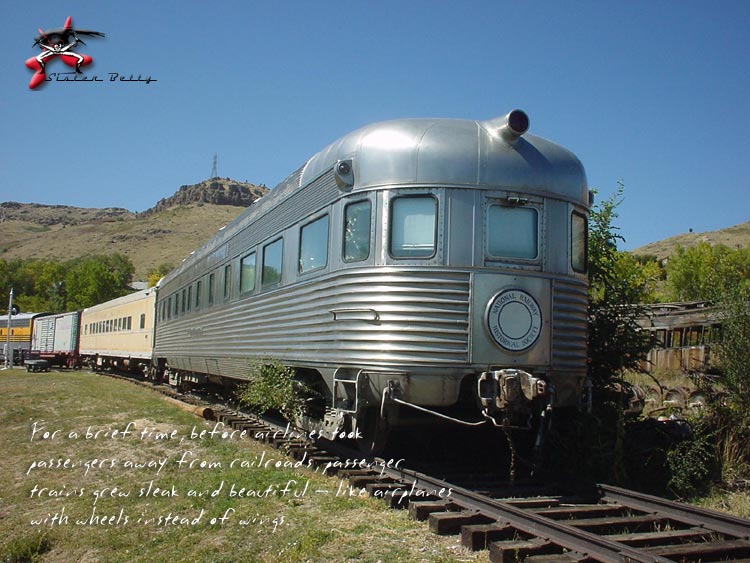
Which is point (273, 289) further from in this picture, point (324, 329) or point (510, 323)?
point (510, 323)

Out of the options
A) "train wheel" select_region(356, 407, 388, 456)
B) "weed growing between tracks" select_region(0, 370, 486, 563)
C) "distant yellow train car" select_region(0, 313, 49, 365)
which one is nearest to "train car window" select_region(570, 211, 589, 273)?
"train wheel" select_region(356, 407, 388, 456)

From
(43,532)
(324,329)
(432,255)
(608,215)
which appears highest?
(608,215)

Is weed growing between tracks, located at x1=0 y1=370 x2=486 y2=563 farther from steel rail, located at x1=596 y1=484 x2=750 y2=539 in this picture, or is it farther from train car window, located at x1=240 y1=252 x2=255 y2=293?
train car window, located at x1=240 y1=252 x2=255 y2=293

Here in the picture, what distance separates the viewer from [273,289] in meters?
9.70

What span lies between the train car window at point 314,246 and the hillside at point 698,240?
274 feet

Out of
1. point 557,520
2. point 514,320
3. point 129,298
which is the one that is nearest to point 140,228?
point 129,298

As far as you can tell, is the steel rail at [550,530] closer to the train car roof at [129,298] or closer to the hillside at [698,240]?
the train car roof at [129,298]

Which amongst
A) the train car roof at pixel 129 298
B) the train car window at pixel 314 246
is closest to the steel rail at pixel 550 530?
the train car window at pixel 314 246

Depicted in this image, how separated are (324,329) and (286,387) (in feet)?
4.19

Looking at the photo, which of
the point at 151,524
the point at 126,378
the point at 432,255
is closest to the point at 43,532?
the point at 151,524

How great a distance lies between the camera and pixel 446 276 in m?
6.84

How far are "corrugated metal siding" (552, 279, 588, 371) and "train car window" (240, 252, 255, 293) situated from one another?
16.8 ft

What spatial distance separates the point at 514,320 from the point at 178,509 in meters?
3.61

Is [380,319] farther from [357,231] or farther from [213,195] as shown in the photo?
[213,195]
